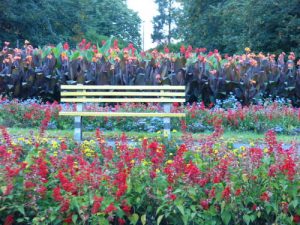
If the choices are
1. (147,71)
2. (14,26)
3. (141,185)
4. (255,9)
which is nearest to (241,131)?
(147,71)

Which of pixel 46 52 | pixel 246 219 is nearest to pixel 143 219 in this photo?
pixel 246 219

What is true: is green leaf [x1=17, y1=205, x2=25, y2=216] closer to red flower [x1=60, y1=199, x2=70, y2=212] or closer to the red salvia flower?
red flower [x1=60, y1=199, x2=70, y2=212]

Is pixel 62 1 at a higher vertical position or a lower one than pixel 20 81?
higher

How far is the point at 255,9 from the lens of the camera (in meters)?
28.5

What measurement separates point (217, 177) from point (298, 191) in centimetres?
59

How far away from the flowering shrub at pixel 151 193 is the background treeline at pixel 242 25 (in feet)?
76.7

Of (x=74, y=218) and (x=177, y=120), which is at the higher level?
(x=74, y=218)

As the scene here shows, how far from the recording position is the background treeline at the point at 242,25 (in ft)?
91.7

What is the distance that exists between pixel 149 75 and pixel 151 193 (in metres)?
8.88

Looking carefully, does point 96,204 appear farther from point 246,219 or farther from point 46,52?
point 46,52

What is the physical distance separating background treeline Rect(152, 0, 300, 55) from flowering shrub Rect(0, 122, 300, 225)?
2336cm

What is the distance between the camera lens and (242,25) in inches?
1280

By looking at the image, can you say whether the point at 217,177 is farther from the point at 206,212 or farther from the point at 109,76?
the point at 109,76

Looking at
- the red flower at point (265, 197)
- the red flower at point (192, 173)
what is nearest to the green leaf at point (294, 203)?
the red flower at point (265, 197)
